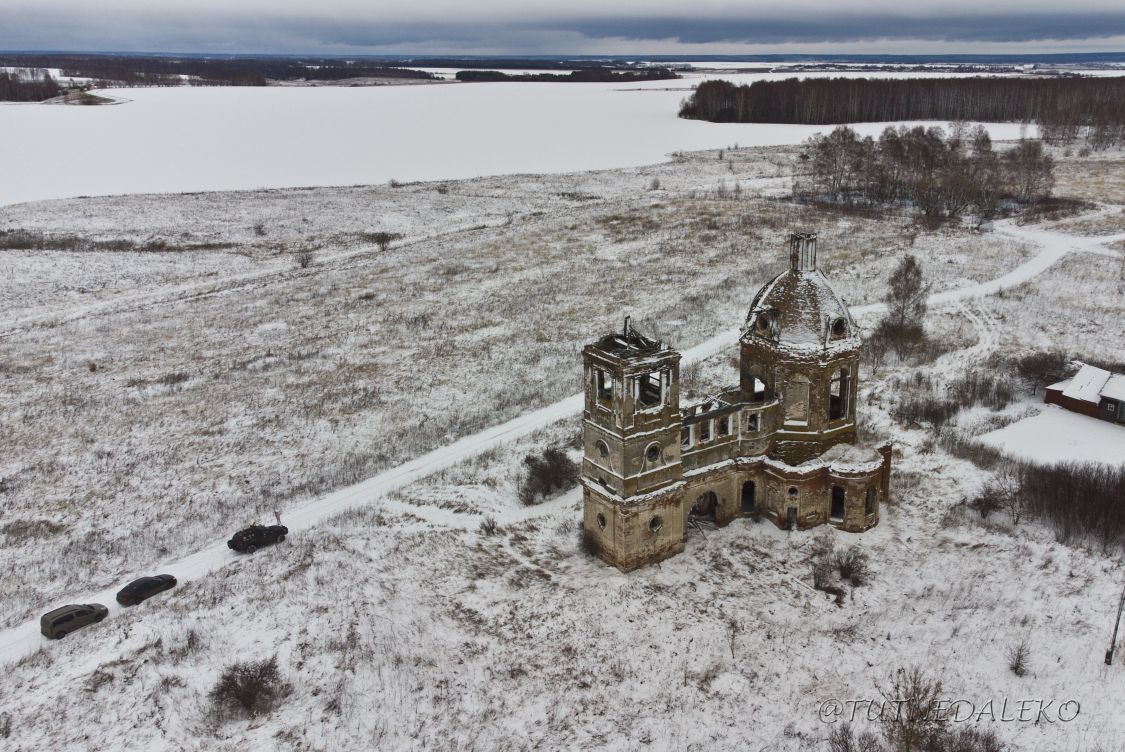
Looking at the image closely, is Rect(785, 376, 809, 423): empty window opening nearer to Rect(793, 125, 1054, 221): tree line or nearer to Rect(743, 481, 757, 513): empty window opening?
Rect(743, 481, 757, 513): empty window opening

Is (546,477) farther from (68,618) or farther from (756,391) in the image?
(68,618)

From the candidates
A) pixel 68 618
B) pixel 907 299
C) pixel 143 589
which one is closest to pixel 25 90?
pixel 143 589

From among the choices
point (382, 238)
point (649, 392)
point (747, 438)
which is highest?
point (649, 392)

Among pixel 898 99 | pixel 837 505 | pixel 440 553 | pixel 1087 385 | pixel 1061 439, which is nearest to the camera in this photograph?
pixel 440 553

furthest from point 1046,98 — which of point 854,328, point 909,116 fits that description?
point 854,328

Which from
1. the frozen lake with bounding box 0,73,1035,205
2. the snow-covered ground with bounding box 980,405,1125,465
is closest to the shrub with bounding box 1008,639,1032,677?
the snow-covered ground with bounding box 980,405,1125,465

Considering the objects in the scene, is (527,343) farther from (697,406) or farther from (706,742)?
(706,742)

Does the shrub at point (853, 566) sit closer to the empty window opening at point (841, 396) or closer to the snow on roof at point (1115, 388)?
the empty window opening at point (841, 396)
